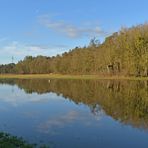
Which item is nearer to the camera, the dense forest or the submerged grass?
the submerged grass

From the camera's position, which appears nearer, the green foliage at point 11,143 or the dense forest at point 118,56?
the green foliage at point 11,143

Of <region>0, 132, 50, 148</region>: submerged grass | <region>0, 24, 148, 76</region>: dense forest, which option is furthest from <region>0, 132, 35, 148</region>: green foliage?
<region>0, 24, 148, 76</region>: dense forest

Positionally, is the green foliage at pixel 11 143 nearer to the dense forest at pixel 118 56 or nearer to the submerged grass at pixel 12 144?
the submerged grass at pixel 12 144

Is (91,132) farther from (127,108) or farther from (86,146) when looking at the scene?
(127,108)

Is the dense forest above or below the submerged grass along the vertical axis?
above

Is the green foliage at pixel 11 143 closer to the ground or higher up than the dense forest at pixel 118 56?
closer to the ground

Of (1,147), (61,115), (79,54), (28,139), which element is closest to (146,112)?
(61,115)

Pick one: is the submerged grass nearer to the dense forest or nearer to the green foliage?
the green foliage

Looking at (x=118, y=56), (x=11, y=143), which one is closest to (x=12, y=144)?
(x=11, y=143)

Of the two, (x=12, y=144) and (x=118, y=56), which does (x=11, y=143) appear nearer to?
(x=12, y=144)

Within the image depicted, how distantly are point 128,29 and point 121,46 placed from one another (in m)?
5.24

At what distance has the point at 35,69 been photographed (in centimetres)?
17212

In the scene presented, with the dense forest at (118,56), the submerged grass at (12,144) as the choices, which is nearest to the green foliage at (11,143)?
the submerged grass at (12,144)

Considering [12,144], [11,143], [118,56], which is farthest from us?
[118,56]
